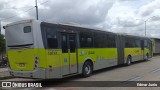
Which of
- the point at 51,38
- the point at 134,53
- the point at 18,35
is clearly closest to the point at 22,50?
the point at 18,35

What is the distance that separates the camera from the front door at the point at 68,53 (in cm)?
1373

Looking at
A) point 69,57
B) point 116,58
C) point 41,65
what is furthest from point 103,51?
point 41,65

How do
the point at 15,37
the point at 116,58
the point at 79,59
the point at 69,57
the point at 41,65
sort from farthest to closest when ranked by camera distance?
the point at 116,58
the point at 79,59
the point at 69,57
the point at 15,37
the point at 41,65

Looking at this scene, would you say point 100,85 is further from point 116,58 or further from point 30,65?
point 116,58

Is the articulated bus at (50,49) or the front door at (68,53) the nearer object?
the articulated bus at (50,49)

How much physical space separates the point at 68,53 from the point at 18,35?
8.99 feet

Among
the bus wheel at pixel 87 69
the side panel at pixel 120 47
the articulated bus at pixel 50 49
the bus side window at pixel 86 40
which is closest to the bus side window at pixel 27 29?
the articulated bus at pixel 50 49

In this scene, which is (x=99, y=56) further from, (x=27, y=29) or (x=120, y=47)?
(x=27, y=29)

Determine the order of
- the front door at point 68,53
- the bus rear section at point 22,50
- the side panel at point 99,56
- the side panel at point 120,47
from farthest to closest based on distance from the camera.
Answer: the side panel at point 120,47, the side panel at point 99,56, the front door at point 68,53, the bus rear section at point 22,50

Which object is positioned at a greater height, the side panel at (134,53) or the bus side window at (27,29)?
the bus side window at (27,29)

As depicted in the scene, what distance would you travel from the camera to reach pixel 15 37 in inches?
516

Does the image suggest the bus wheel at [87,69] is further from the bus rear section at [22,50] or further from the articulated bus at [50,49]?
the bus rear section at [22,50]

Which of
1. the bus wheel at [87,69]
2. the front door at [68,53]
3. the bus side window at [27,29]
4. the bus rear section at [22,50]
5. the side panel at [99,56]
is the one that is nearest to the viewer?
the bus rear section at [22,50]

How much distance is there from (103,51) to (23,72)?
24.0ft
